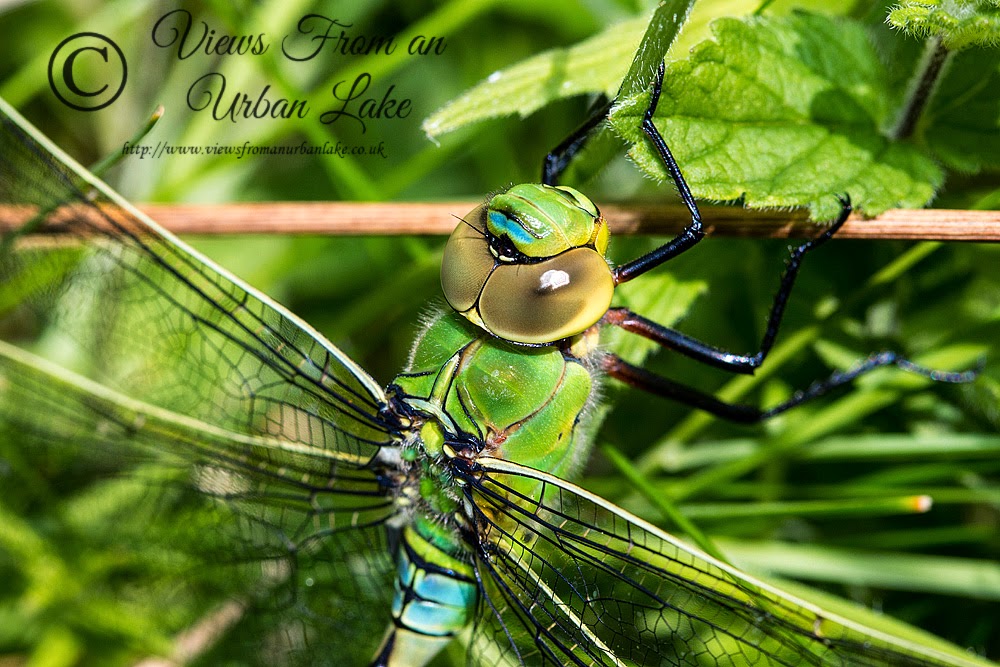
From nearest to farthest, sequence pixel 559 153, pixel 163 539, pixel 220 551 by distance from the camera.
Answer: pixel 559 153, pixel 220 551, pixel 163 539

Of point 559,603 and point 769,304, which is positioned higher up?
point 769,304

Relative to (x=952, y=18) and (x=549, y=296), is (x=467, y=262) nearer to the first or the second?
(x=549, y=296)

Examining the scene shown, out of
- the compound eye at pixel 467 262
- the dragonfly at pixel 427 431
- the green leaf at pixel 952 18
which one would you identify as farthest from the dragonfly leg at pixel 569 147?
the green leaf at pixel 952 18

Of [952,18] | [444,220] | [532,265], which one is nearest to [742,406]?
[532,265]

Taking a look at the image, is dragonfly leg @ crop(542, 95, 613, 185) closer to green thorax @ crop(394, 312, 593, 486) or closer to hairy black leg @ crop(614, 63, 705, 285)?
hairy black leg @ crop(614, 63, 705, 285)

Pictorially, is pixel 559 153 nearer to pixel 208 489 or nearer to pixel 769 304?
pixel 769 304

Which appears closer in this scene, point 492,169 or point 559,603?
point 559,603

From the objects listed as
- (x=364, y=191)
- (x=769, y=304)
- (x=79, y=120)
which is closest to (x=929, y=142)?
(x=769, y=304)

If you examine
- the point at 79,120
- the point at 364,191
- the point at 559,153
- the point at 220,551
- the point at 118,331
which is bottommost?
the point at 220,551
